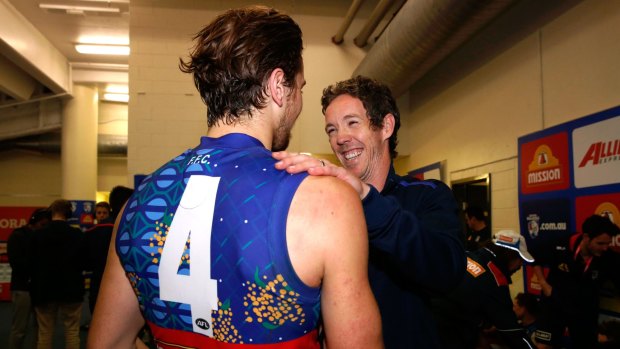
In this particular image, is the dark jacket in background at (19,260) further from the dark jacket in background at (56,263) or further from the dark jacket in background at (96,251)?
the dark jacket in background at (96,251)

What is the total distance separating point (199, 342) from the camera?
0.85 meters

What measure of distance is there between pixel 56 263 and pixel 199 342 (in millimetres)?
3863

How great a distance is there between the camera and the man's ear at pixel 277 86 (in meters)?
0.97

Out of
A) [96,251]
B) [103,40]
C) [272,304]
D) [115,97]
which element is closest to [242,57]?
[272,304]

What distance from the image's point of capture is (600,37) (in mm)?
3412

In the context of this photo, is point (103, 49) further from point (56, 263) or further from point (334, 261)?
point (334, 261)

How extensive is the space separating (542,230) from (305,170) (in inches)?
147

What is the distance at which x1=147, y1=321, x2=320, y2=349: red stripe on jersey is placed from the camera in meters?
0.81

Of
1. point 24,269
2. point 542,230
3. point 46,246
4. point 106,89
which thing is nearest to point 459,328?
point 542,230

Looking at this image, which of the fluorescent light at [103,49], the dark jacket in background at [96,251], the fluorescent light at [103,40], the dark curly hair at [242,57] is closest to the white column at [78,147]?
the fluorescent light at [103,49]

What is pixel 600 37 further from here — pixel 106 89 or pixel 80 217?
pixel 106 89

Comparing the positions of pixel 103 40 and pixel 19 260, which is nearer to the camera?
pixel 19 260

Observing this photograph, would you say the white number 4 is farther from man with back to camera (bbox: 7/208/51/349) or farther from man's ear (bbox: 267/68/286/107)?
man with back to camera (bbox: 7/208/51/349)

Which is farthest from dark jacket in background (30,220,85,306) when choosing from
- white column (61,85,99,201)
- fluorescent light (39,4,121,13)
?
white column (61,85,99,201)
